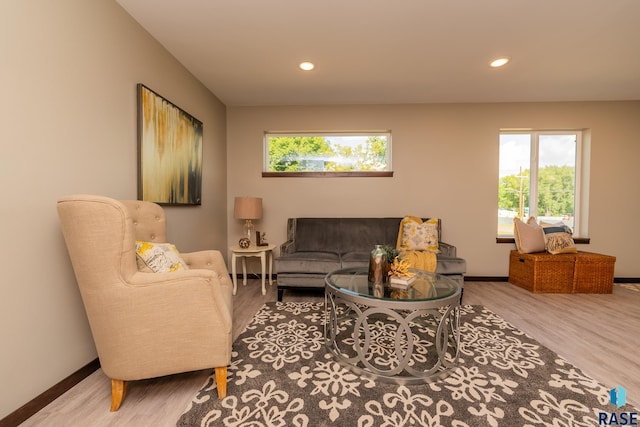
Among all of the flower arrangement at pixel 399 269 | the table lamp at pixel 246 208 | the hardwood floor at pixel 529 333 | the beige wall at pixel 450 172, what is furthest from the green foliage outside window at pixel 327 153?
the flower arrangement at pixel 399 269

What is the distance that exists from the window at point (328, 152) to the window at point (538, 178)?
173 centimetres

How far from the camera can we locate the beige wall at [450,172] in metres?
3.74

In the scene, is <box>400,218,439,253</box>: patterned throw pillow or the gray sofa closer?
<box>400,218,439,253</box>: patterned throw pillow

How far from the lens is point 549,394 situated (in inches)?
58.0

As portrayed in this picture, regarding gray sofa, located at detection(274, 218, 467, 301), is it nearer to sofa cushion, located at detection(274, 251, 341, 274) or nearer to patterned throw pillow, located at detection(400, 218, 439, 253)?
patterned throw pillow, located at detection(400, 218, 439, 253)

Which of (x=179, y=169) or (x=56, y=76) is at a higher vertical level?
(x=56, y=76)

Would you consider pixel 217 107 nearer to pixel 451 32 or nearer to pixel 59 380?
pixel 451 32

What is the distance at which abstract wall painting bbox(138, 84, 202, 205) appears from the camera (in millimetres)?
2133

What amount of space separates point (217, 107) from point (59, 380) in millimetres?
3151

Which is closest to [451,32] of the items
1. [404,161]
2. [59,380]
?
[404,161]

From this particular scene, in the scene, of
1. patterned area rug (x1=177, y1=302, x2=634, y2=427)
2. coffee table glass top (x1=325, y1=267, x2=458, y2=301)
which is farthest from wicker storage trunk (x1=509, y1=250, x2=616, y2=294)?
coffee table glass top (x1=325, y1=267, x2=458, y2=301)

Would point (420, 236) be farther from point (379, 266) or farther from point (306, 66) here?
point (306, 66)

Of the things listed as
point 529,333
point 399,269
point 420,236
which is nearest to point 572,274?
point 529,333

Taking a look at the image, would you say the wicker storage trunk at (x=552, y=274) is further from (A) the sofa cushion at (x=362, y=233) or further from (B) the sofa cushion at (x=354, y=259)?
(B) the sofa cushion at (x=354, y=259)
